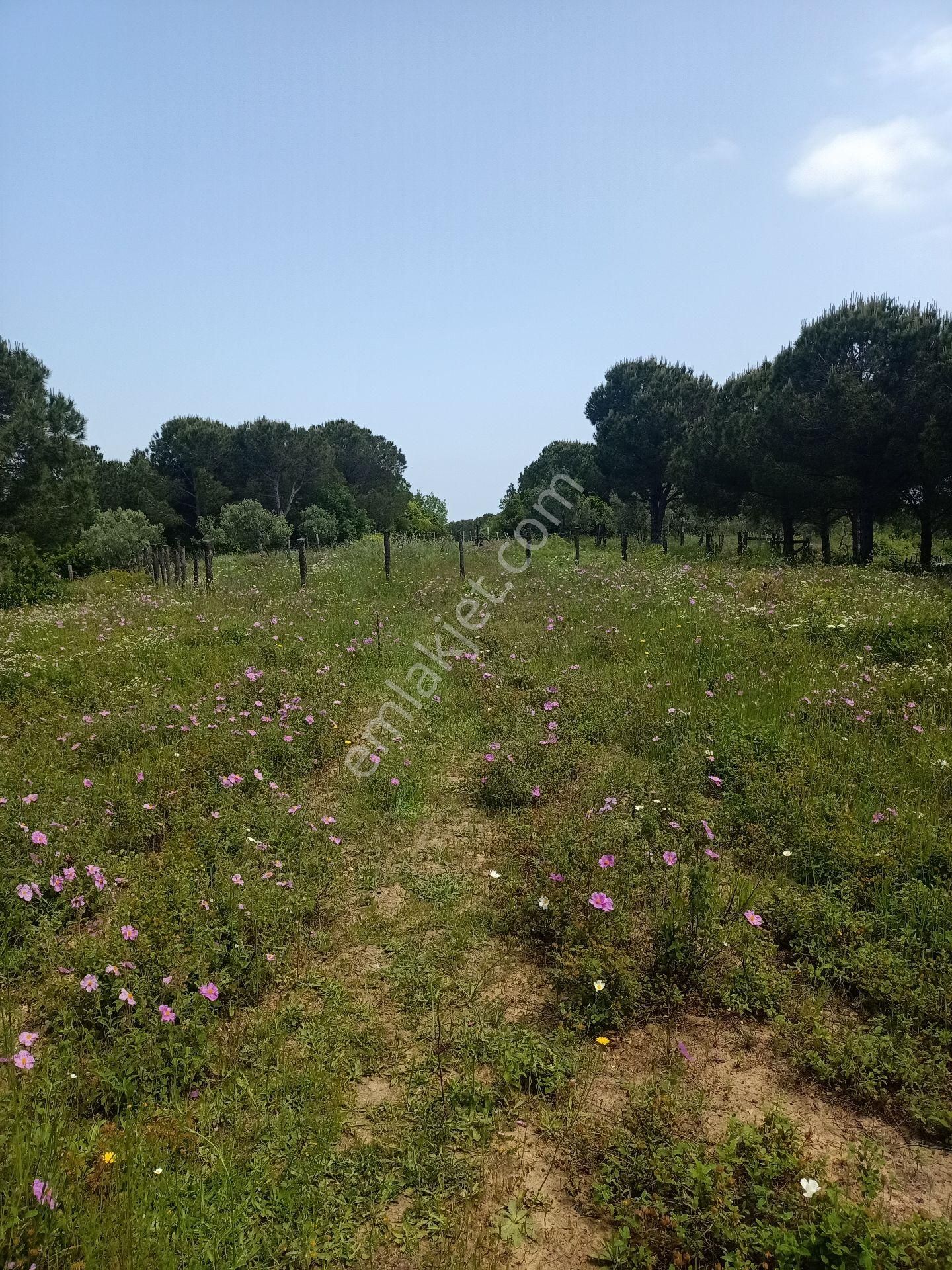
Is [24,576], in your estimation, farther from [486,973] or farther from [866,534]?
[866,534]

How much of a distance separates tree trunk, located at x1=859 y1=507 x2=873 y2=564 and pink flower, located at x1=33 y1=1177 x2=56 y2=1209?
23265 mm

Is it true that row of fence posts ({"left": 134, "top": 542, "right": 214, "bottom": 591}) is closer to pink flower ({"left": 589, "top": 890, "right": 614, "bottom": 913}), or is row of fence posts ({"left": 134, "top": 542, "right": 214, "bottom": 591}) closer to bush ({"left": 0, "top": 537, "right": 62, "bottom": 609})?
bush ({"left": 0, "top": 537, "right": 62, "bottom": 609})

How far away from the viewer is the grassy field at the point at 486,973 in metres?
2.29

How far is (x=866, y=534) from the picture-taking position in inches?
813

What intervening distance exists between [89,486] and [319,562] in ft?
42.3

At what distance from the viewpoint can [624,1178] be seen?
8.05 ft

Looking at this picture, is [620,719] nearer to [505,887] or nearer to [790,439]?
[505,887]

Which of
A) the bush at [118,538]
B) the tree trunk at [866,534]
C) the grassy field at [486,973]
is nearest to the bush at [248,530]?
the bush at [118,538]

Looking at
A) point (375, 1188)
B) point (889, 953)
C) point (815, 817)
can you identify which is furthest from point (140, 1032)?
point (815, 817)

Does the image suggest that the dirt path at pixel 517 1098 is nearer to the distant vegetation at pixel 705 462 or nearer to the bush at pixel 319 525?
the distant vegetation at pixel 705 462

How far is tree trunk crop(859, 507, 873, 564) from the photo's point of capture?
20.6 metres

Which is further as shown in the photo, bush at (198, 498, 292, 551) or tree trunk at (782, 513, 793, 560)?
bush at (198, 498, 292, 551)

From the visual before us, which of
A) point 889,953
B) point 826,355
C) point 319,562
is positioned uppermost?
point 826,355

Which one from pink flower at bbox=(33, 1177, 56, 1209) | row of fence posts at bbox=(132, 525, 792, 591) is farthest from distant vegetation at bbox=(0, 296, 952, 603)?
pink flower at bbox=(33, 1177, 56, 1209)
